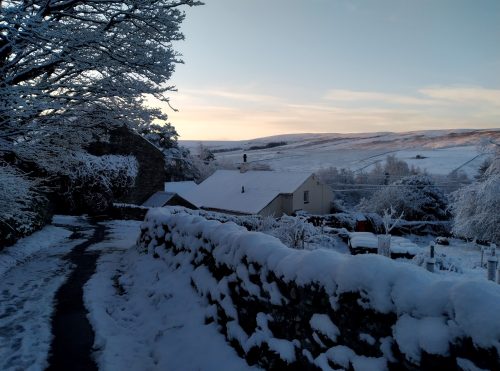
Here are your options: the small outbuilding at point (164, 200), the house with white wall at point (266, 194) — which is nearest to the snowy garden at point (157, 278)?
the small outbuilding at point (164, 200)

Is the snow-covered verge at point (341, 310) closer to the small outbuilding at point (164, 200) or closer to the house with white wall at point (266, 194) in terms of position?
the small outbuilding at point (164, 200)

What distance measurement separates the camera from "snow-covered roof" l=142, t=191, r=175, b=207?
33.1 metres

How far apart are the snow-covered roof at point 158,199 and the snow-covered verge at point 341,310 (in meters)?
27.5

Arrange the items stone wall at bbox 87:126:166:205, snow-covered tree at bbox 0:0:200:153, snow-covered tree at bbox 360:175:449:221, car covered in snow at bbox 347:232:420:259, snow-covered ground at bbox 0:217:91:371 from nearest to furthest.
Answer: snow-covered ground at bbox 0:217:91:371
snow-covered tree at bbox 0:0:200:153
car covered in snow at bbox 347:232:420:259
stone wall at bbox 87:126:166:205
snow-covered tree at bbox 360:175:449:221

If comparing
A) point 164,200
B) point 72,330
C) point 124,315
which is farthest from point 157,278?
point 164,200

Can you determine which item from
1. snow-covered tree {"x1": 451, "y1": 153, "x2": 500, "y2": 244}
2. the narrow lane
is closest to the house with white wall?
snow-covered tree {"x1": 451, "y1": 153, "x2": 500, "y2": 244}

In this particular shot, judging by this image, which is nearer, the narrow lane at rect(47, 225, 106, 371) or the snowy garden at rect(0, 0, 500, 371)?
the snowy garden at rect(0, 0, 500, 371)

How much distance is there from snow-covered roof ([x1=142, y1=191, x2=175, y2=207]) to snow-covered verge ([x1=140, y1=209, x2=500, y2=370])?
2752 centimetres

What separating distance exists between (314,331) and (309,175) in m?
33.8

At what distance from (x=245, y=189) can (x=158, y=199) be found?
28.5 feet

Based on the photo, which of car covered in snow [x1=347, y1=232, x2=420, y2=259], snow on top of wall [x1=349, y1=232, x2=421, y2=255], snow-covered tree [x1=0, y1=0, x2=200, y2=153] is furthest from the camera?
snow on top of wall [x1=349, y1=232, x2=421, y2=255]

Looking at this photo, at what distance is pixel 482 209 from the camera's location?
23578mm

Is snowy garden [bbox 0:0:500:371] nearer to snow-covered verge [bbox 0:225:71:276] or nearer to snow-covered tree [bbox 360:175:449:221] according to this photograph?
snow-covered verge [bbox 0:225:71:276]

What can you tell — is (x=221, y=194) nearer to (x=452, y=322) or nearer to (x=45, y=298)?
(x=45, y=298)
